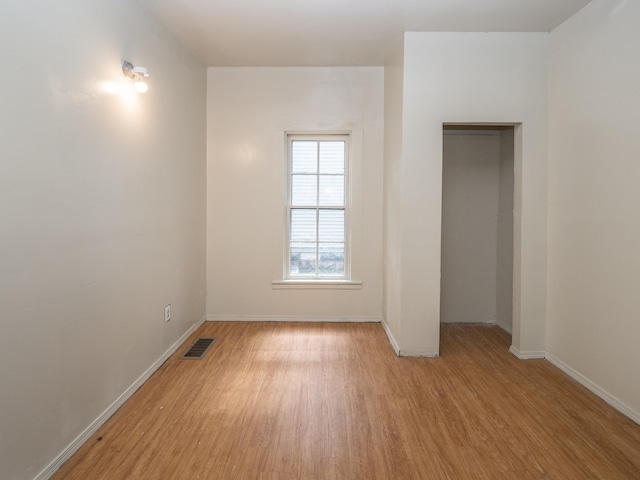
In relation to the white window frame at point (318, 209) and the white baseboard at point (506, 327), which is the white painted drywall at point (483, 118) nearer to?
the white baseboard at point (506, 327)

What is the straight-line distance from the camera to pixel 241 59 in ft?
12.2

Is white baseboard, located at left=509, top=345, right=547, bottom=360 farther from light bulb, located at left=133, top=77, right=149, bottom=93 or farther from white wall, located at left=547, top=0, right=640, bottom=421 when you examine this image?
light bulb, located at left=133, top=77, right=149, bottom=93

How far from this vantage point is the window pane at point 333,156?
4082 mm

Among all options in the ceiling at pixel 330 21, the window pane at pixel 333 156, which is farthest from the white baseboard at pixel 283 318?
the ceiling at pixel 330 21

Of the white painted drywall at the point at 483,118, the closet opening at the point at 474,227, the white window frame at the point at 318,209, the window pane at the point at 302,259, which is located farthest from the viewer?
the window pane at the point at 302,259

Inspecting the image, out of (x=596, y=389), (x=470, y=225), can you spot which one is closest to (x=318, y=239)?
(x=470, y=225)

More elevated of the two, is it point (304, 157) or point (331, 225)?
point (304, 157)

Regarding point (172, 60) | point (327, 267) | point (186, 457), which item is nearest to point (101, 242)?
point (186, 457)

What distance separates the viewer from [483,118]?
3047mm

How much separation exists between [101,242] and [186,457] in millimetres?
1294

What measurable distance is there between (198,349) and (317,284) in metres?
1.43

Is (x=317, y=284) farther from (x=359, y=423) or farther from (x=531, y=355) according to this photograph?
(x=531, y=355)

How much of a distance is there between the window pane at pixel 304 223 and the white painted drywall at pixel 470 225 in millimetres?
1468

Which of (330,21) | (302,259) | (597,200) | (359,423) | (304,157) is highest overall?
(330,21)
